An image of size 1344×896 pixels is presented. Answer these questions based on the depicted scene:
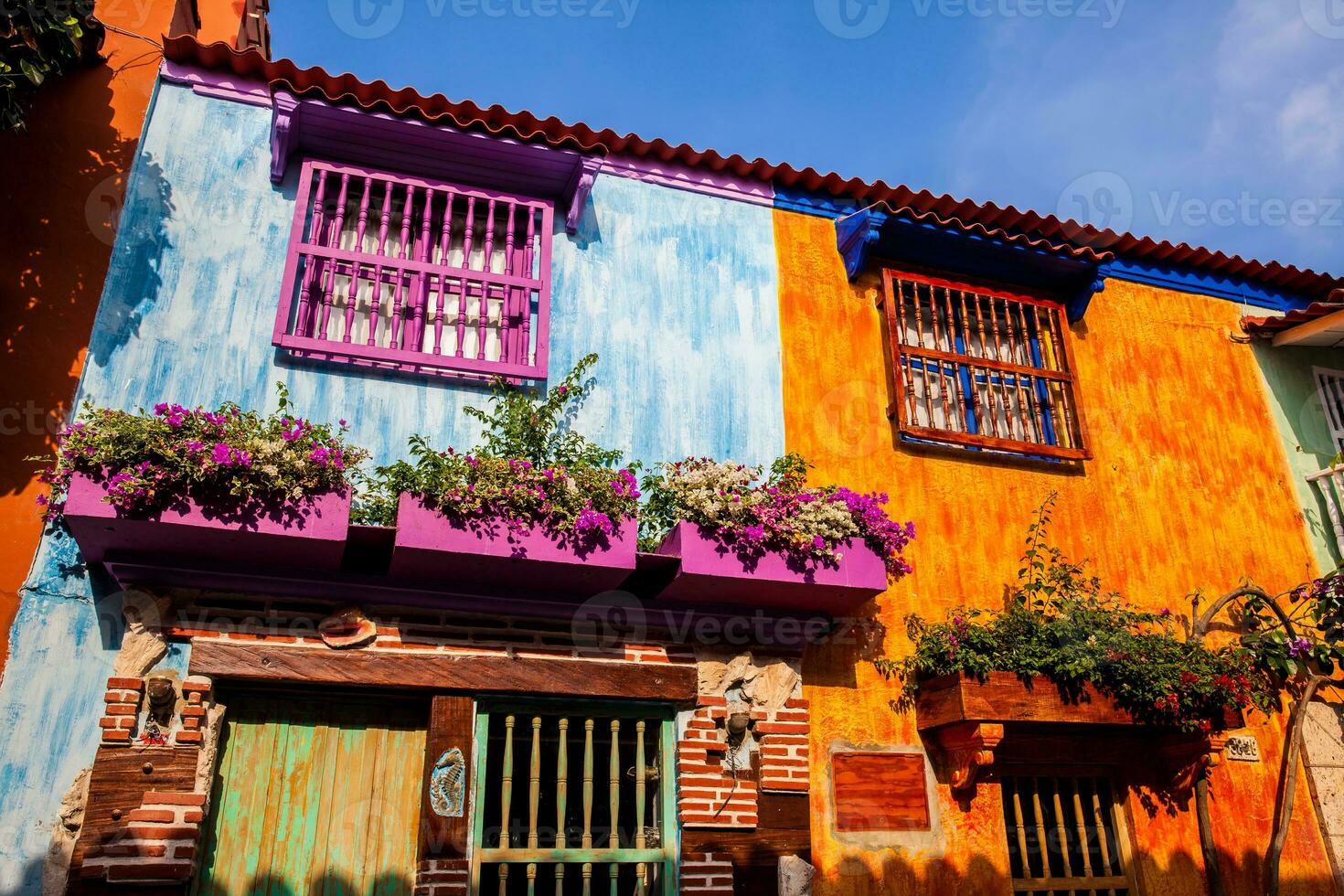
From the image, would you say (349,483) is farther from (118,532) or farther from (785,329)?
(785,329)

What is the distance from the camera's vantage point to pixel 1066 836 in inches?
258

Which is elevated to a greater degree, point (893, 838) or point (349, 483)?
point (349, 483)

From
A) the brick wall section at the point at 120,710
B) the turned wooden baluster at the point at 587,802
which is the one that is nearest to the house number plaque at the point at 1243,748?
the turned wooden baluster at the point at 587,802

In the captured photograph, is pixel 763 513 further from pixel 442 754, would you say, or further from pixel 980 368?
pixel 980 368

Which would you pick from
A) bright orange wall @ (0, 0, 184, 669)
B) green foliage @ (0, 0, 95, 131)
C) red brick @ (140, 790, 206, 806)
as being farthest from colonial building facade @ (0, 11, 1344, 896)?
green foliage @ (0, 0, 95, 131)

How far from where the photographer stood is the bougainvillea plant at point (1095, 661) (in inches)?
241

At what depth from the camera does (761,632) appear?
6.08m

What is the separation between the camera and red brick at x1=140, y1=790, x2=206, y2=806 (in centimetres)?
480

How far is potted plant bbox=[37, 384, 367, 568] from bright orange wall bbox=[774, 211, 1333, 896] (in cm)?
289

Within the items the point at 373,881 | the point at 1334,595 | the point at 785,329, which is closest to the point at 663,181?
the point at 785,329

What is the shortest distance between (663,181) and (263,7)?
558 cm

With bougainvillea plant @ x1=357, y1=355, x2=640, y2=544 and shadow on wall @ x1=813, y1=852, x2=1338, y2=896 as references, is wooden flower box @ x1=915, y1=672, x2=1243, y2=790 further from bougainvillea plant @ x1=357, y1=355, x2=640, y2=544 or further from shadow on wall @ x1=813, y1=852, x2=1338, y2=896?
bougainvillea plant @ x1=357, y1=355, x2=640, y2=544

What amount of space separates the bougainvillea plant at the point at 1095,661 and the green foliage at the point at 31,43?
5504 millimetres

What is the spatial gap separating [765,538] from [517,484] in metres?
1.34
